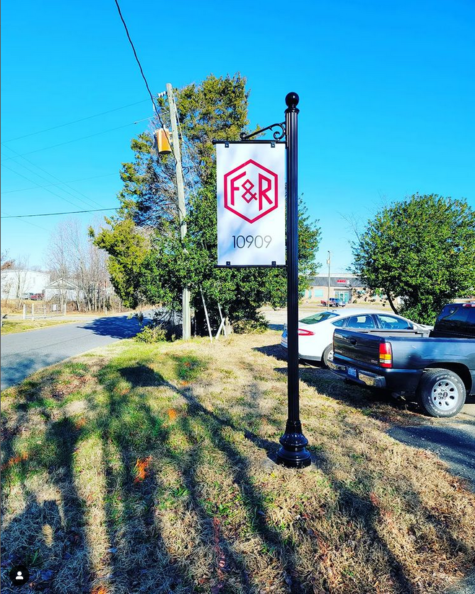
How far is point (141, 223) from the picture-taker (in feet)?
65.9

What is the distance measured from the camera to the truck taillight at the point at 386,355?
545 centimetres

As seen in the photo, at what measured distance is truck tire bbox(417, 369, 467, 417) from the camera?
5.54 metres

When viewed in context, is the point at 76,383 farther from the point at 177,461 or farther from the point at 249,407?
the point at 177,461

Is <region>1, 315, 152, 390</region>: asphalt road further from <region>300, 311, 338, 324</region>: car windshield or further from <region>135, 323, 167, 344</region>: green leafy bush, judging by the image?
<region>300, 311, 338, 324</region>: car windshield

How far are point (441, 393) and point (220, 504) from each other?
3874mm

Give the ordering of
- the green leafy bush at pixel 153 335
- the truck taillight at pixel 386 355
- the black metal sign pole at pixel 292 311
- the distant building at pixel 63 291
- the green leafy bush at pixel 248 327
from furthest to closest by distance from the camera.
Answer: the distant building at pixel 63 291
the green leafy bush at pixel 248 327
the green leafy bush at pixel 153 335
the truck taillight at pixel 386 355
the black metal sign pole at pixel 292 311

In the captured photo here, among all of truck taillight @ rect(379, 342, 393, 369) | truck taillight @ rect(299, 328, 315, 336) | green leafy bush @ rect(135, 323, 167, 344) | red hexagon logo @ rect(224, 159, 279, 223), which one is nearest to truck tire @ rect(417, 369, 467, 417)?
truck taillight @ rect(379, 342, 393, 369)

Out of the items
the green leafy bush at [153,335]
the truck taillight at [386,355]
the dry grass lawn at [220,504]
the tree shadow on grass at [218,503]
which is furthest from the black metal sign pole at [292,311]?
the green leafy bush at [153,335]

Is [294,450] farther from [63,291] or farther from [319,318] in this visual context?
[63,291]

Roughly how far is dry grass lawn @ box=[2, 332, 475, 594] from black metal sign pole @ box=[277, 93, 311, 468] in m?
0.18

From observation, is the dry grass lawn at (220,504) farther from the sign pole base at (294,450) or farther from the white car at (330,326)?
the white car at (330,326)

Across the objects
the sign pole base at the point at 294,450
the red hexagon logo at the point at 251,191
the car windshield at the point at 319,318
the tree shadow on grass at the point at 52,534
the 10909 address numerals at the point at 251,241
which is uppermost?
the red hexagon logo at the point at 251,191

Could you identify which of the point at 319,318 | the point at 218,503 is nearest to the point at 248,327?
the point at 319,318

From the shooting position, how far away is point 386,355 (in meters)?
5.46
